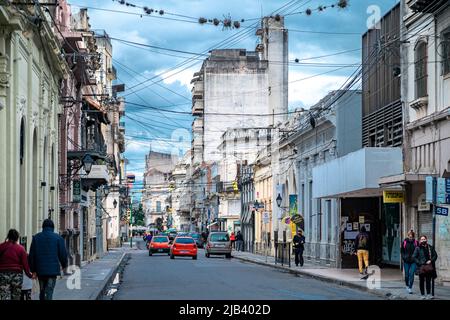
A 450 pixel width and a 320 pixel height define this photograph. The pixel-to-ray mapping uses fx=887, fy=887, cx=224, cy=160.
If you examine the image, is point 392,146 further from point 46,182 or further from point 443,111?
point 46,182

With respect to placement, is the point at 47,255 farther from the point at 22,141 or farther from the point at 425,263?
the point at 425,263

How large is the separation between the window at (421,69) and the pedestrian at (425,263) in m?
8.20

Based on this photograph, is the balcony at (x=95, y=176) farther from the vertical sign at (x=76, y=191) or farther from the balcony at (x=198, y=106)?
the balcony at (x=198, y=106)

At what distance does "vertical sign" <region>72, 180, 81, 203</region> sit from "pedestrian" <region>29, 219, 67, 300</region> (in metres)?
23.6

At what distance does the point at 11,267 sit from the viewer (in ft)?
49.4

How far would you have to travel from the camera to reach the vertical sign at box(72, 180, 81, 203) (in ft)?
129

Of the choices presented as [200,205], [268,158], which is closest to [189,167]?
[200,205]

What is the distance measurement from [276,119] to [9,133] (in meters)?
71.5

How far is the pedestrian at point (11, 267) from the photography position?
1502cm

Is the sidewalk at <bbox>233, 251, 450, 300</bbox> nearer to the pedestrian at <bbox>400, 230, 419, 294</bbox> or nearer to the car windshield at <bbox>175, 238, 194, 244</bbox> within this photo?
the pedestrian at <bbox>400, 230, 419, 294</bbox>

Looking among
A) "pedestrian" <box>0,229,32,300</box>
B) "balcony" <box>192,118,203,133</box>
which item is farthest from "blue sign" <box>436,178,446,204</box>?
"balcony" <box>192,118,203,133</box>

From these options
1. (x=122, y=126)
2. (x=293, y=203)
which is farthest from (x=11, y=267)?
(x=122, y=126)

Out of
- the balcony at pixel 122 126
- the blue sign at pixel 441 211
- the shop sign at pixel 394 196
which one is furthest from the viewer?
the balcony at pixel 122 126

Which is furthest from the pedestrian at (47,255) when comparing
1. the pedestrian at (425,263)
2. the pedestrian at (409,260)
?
the pedestrian at (409,260)
